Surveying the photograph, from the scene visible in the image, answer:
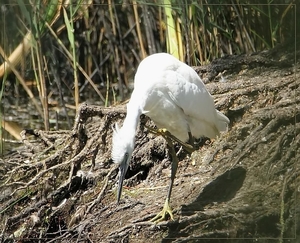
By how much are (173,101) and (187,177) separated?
0.48 m

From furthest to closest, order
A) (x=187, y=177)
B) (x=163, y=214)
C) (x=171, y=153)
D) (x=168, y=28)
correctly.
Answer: (x=168, y=28) < (x=187, y=177) < (x=171, y=153) < (x=163, y=214)

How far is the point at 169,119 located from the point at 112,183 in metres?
0.51

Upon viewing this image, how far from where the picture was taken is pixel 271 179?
123 inches

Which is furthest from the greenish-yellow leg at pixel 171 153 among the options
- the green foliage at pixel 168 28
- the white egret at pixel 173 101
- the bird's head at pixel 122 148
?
the green foliage at pixel 168 28

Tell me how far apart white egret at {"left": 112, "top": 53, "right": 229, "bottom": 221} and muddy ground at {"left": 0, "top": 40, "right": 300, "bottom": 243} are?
6.4 inches

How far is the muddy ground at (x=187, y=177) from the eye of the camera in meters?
3.01

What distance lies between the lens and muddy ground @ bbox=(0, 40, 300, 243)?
3.01 metres

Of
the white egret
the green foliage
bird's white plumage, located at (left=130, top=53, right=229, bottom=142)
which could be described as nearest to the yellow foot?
the white egret

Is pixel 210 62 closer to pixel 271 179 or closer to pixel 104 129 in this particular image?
pixel 104 129

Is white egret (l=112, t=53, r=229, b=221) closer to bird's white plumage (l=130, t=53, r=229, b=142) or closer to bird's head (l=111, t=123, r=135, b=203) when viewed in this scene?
bird's white plumage (l=130, t=53, r=229, b=142)

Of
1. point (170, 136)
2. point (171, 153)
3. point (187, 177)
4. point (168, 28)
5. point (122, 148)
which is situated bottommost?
point (187, 177)

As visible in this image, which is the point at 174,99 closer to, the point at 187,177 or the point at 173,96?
the point at 173,96

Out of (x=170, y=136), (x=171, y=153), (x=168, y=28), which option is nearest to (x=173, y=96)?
(x=170, y=136)

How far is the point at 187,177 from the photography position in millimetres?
3594
